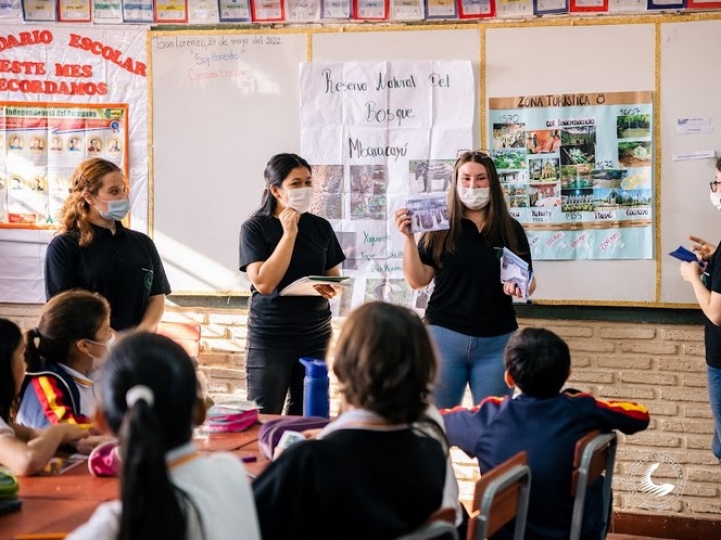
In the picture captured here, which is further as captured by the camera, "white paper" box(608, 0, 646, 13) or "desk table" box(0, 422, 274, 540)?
"white paper" box(608, 0, 646, 13)

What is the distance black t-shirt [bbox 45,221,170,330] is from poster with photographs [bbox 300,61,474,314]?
1.14m

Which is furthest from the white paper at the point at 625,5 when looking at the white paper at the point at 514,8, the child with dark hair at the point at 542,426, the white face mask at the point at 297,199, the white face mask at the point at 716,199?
the child with dark hair at the point at 542,426

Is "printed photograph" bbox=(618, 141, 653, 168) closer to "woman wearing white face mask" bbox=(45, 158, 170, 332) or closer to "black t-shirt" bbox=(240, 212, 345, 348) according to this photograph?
"black t-shirt" bbox=(240, 212, 345, 348)

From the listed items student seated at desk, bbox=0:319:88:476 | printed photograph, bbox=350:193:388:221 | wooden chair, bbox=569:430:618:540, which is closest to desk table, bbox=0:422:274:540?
student seated at desk, bbox=0:319:88:476

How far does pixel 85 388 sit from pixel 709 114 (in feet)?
9.66

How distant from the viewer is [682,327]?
14.3 ft

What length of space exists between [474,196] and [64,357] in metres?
1.75

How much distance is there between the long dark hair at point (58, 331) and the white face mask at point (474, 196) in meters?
1.61

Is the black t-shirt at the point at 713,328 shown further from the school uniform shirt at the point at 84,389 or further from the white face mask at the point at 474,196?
the school uniform shirt at the point at 84,389

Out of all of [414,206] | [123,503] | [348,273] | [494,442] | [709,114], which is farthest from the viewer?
[348,273]

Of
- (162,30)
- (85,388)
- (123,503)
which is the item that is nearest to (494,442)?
Answer: (85,388)

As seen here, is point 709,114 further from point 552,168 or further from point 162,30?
point 162,30

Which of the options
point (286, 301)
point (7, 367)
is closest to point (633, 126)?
point (286, 301)

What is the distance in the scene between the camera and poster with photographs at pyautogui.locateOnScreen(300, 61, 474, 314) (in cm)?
453
